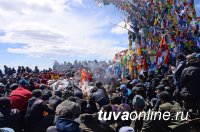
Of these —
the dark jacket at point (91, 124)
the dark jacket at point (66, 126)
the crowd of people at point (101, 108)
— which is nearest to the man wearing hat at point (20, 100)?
the crowd of people at point (101, 108)

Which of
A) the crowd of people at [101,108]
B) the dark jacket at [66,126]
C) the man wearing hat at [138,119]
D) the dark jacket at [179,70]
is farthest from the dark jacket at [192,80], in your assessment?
the dark jacket at [66,126]

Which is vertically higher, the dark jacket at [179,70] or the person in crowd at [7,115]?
the dark jacket at [179,70]

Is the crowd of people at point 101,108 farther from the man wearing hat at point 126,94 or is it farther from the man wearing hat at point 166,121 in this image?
the man wearing hat at point 126,94

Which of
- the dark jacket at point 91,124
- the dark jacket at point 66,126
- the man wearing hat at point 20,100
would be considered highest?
the man wearing hat at point 20,100

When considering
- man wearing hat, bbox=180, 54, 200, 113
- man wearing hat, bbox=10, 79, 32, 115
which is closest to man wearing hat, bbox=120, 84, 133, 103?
man wearing hat, bbox=180, 54, 200, 113

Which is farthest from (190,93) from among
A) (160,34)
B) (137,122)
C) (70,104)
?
(160,34)

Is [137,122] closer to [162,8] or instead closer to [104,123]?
[104,123]

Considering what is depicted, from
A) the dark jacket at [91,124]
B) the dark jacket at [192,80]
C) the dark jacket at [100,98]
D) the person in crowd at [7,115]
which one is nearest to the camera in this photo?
the person in crowd at [7,115]

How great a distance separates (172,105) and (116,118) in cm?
131

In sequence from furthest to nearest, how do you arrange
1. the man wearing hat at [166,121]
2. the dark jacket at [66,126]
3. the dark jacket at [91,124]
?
the dark jacket at [91,124] → the man wearing hat at [166,121] → the dark jacket at [66,126]

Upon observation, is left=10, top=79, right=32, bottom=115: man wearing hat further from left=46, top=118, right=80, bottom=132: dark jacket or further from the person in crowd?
left=46, top=118, right=80, bottom=132: dark jacket

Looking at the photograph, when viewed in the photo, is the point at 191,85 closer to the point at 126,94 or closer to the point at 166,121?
the point at 166,121

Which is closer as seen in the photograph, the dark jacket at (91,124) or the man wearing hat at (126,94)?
the dark jacket at (91,124)

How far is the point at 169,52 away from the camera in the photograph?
47.1ft
